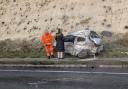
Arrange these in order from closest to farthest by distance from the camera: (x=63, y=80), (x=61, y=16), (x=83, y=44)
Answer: (x=63, y=80)
(x=83, y=44)
(x=61, y=16)

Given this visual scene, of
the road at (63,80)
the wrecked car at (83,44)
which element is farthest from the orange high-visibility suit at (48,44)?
the road at (63,80)

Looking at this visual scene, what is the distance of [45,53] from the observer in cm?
2823

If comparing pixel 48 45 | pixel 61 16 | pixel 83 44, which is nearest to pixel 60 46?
pixel 48 45

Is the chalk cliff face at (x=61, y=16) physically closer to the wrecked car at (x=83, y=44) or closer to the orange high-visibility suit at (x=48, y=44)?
the wrecked car at (x=83, y=44)

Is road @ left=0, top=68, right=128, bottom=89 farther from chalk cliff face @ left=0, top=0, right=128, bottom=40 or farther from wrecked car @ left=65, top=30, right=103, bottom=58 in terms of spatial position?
chalk cliff face @ left=0, top=0, right=128, bottom=40

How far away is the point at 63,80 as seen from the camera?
1800cm

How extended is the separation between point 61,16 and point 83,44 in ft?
19.3

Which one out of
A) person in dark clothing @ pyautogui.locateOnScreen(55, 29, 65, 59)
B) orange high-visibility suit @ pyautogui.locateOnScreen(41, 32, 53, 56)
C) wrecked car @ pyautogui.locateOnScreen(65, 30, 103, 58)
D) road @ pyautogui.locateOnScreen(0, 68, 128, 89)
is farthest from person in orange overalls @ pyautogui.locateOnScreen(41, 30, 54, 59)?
road @ pyautogui.locateOnScreen(0, 68, 128, 89)

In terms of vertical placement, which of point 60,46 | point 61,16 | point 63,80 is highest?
point 61,16

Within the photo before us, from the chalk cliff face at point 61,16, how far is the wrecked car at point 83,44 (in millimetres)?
3712

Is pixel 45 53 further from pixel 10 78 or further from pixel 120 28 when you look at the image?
pixel 10 78

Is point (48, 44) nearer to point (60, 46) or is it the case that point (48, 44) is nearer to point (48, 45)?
point (48, 45)

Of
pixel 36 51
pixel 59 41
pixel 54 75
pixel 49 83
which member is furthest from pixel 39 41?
pixel 49 83

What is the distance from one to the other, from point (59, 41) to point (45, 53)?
1.48 meters
